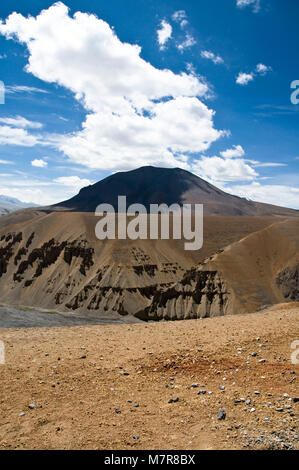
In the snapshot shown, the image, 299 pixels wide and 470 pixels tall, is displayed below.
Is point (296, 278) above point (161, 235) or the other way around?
the other way around

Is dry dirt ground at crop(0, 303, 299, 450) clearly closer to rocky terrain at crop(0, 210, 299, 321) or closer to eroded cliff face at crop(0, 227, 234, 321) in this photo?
rocky terrain at crop(0, 210, 299, 321)

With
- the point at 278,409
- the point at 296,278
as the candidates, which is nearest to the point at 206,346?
the point at 278,409

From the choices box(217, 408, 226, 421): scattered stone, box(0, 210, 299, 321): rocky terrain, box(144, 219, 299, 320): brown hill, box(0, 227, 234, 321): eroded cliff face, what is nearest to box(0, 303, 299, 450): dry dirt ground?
box(217, 408, 226, 421): scattered stone

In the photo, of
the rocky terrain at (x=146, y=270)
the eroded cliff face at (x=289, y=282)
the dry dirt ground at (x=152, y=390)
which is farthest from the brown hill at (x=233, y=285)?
the dry dirt ground at (x=152, y=390)

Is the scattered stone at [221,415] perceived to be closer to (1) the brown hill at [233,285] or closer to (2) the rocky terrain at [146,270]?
(1) the brown hill at [233,285]

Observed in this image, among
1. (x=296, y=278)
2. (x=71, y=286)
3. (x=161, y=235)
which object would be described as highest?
(x=161, y=235)

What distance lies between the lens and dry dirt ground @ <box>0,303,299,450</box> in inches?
188

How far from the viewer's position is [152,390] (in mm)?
6238

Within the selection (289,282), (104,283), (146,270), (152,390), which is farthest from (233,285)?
(152,390)

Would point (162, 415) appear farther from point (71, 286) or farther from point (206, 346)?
point (71, 286)

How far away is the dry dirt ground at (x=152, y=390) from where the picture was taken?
4.78 m
